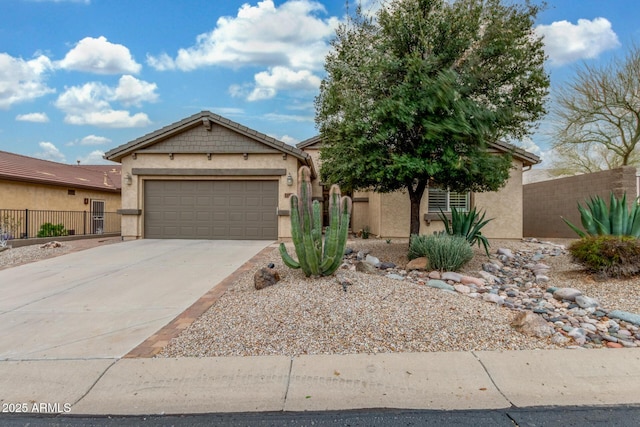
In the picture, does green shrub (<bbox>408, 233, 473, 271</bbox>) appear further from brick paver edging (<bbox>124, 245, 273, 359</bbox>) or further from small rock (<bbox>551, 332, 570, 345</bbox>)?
brick paver edging (<bbox>124, 245, 273, 359</bbox>)

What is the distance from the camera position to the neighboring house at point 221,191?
1348 cm

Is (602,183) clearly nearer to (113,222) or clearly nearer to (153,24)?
(153,24)

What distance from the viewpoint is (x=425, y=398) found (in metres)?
3.19

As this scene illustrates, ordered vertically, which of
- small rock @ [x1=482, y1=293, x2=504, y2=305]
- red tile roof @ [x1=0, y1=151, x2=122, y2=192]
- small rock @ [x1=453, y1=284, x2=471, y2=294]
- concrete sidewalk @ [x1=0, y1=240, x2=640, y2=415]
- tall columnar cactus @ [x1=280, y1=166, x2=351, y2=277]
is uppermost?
red tile roof @ [x1=0, y1=151, x2=122, y2=192]

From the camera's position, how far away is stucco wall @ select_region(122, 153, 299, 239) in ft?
44.2

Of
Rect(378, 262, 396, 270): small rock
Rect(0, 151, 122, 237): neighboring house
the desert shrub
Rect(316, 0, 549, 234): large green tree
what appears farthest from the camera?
Rect(0, 151, 122, 237): neighboring house

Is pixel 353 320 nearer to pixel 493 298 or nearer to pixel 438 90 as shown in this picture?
pixel 493 298

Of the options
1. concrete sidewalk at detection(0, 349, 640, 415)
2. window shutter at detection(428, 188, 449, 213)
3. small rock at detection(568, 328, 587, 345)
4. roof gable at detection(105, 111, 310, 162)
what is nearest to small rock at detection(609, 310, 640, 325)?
small rock at detection(568, 328, 587, 345)

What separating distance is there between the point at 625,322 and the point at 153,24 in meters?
13.7

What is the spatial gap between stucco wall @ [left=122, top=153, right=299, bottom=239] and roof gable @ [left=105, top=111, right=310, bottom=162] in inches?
9.1

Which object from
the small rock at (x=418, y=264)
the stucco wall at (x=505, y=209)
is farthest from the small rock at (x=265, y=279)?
the stucco wall at (x=505, y=209)

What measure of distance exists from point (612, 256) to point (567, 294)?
5.07 ft

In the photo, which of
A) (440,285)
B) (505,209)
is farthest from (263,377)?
(505,209)

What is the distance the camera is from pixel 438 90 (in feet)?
23.7
